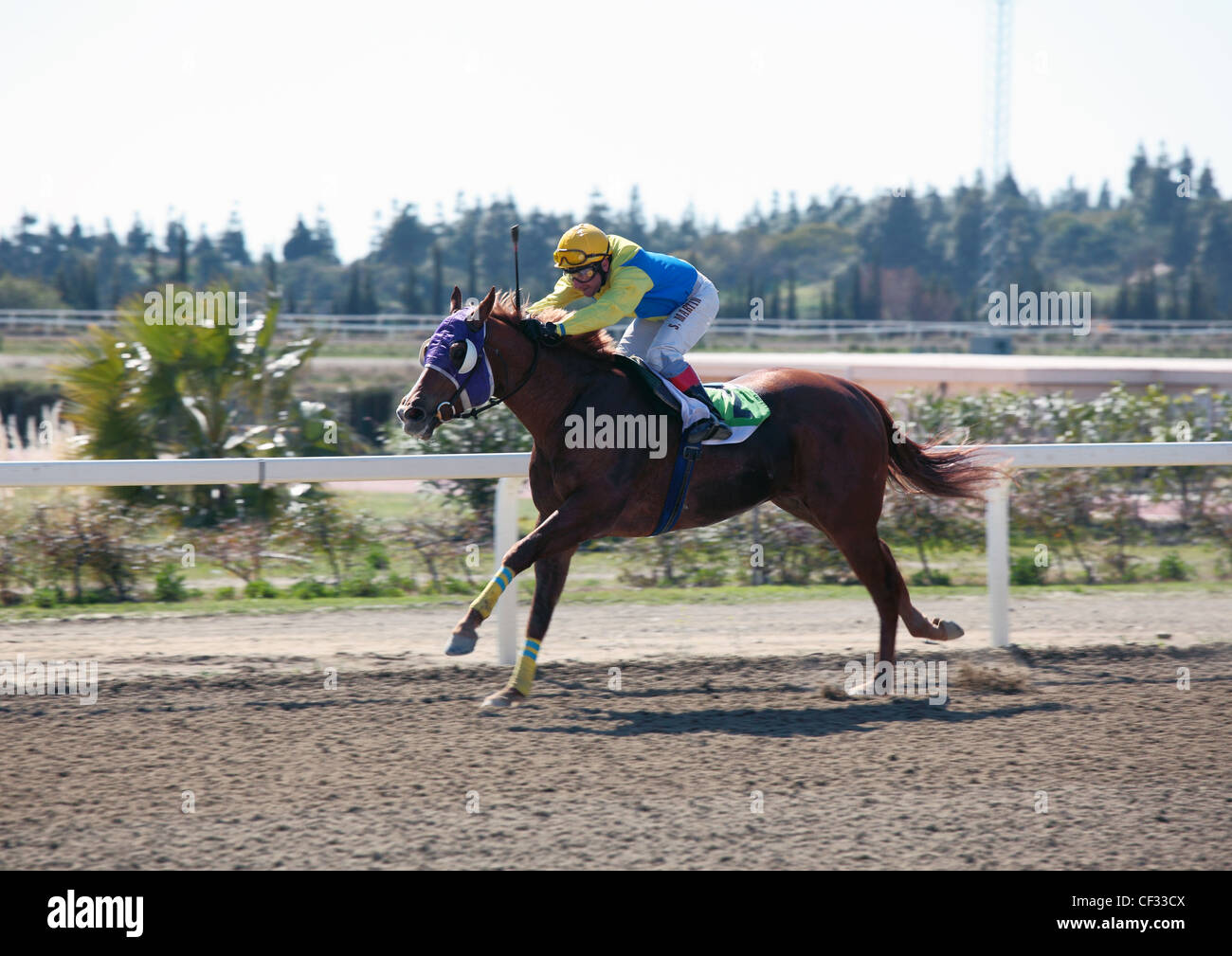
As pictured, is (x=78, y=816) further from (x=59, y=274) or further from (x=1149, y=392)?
(x=59, y=274)

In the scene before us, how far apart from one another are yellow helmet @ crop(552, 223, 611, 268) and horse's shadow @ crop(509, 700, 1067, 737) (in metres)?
2.04

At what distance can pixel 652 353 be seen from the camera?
234 inches

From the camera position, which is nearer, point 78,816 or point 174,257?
point 78,816

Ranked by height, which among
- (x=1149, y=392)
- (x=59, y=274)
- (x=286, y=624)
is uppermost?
(x=59, y=274)

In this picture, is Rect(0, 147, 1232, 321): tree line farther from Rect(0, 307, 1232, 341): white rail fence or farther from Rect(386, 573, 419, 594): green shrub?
Rect(386, 573, 419, 594): green shrub

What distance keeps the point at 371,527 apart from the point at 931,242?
273 ft

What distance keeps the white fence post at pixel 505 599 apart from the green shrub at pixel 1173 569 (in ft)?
17.4

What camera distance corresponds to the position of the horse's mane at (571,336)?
18.9ft

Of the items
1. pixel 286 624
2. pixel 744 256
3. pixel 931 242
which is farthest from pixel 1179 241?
pixel 286 624

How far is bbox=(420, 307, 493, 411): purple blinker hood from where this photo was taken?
5352 millimetres

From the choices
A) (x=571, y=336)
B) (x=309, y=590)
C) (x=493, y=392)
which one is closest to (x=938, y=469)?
(x=571, y=336)

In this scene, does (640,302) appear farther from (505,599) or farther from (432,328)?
(432,328)

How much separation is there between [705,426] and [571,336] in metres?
0.76
